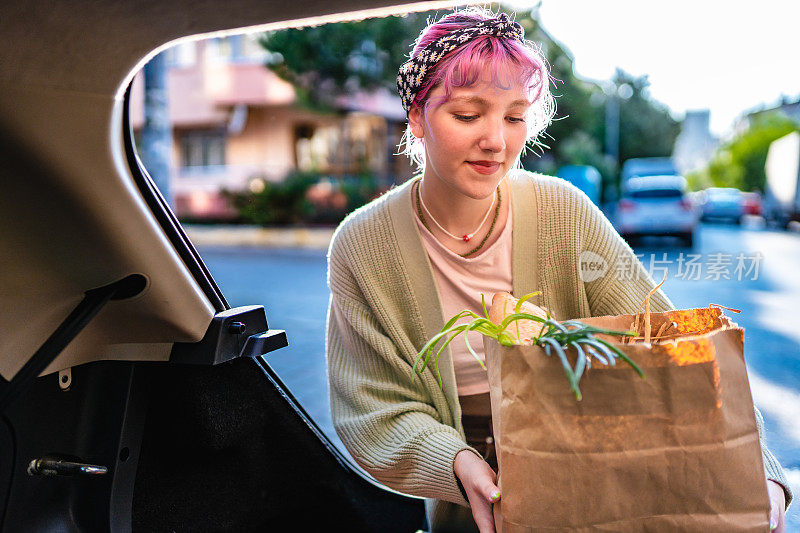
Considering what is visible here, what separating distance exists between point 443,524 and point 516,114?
1.04 metres

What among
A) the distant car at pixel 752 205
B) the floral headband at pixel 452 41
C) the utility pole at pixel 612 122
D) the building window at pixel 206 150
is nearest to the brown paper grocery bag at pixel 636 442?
the floral headband at pixel 452 41

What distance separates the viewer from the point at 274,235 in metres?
15.7

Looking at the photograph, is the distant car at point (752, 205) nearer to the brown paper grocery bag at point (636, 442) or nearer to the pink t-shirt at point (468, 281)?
the pink t-shirt at point (468, 281)

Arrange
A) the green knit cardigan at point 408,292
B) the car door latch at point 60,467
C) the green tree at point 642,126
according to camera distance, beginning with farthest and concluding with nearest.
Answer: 1. the green tree at point 642,126
2. the green knit cardigan at point 408,292
3. the car door latch at point 60,467

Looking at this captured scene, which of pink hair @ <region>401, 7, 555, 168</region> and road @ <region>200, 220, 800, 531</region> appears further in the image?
road @ <region>200, 220, 800, 531</region>

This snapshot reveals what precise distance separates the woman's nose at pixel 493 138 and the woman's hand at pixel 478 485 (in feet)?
2.00

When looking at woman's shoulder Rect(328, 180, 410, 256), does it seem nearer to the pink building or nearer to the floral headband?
the floral headband

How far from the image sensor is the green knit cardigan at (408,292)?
1.50 m

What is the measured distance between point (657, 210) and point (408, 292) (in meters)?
12.4

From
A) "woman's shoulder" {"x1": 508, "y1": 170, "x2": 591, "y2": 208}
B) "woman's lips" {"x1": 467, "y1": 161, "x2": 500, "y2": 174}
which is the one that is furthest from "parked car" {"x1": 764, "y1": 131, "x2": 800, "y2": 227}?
"woman's lips" {"x1": 467, "y1": 161, "x2": 500, "y2": 174}

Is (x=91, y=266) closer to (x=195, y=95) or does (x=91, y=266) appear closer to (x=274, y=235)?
(x=274, y=235)

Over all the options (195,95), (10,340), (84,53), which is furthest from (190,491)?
(195,95)

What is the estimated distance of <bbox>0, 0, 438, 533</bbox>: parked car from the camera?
3.55 ft

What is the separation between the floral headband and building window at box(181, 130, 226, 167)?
20619 millimetres
